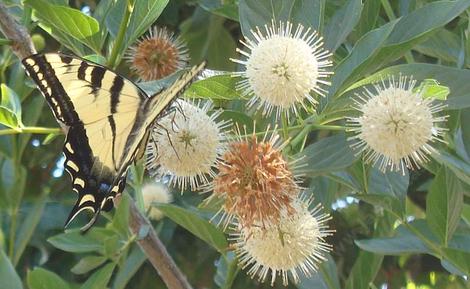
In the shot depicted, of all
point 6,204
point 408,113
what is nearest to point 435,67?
point 408,113

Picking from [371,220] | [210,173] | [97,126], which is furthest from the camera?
[371,220]

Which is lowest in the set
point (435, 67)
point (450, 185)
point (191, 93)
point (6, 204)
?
point (6, 204)

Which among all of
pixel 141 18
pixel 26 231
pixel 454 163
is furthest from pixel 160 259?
pixel 26 231

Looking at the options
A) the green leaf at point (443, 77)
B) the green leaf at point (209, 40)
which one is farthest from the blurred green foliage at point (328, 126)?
the green leaf at point (209, 40)

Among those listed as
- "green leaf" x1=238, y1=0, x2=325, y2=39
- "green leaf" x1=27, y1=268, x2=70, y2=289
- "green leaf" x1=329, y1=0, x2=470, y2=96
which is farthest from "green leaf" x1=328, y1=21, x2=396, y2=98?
"green leaf" x1=27, y1=268, x2=70, y2=289

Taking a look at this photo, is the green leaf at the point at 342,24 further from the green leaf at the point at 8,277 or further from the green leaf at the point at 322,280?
the green leaf at the point at 8,277

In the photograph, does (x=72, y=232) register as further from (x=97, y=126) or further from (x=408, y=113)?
(x=408, y=113)

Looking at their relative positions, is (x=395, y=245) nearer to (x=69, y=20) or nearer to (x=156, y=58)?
(x=156, y=58)
